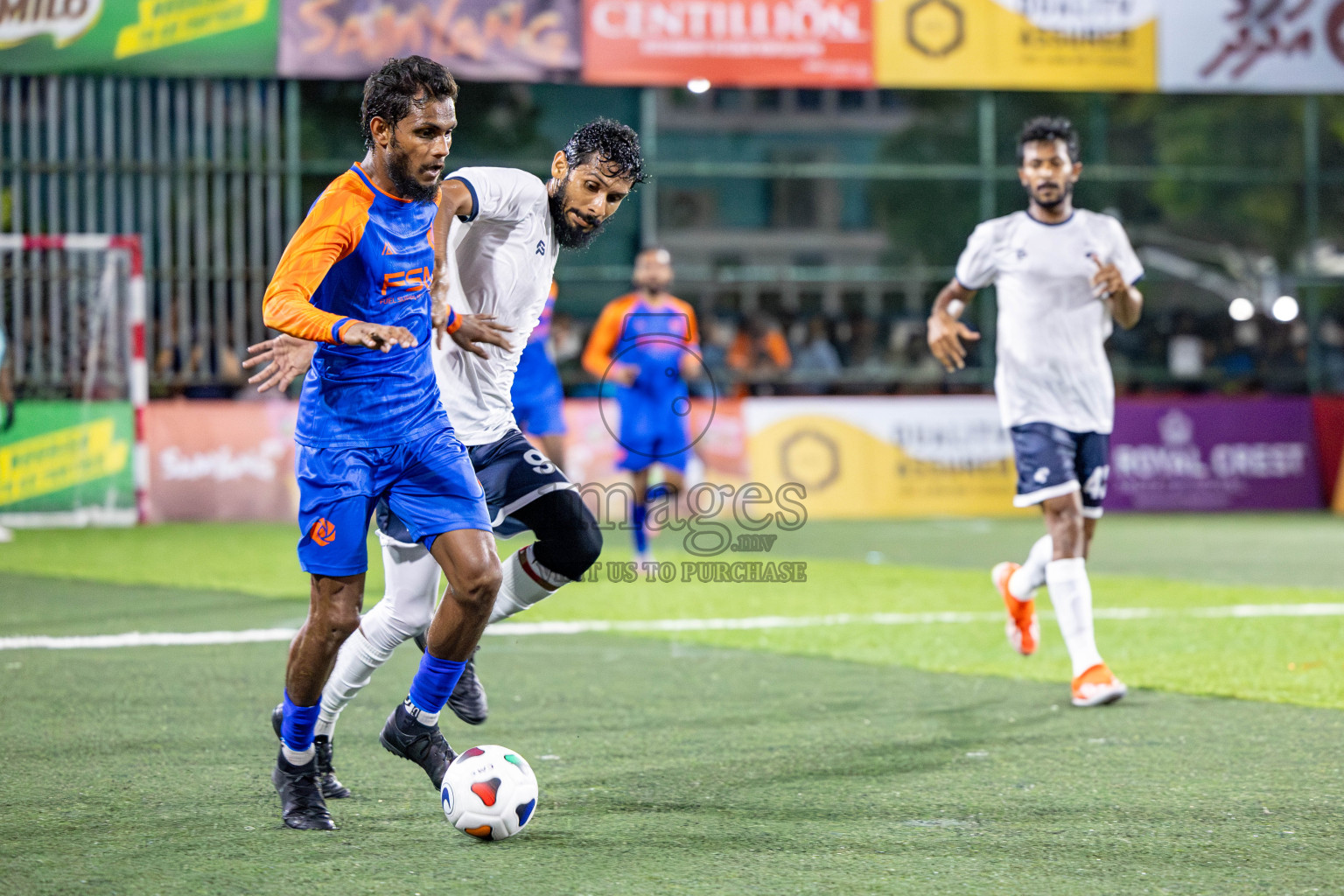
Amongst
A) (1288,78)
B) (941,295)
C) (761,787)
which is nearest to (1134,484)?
(1288,78)

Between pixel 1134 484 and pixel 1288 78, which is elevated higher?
pixel 1288 78

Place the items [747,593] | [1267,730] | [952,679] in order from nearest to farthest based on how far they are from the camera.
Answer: [1267,730]
[952,679]
[747,593]

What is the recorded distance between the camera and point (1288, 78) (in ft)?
62.3

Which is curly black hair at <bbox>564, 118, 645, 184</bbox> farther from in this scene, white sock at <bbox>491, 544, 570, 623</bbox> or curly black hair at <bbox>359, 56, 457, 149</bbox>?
white sock at <bbox>491, 544, 570, 623</bbox>

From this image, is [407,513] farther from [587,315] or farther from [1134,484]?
[587,315]

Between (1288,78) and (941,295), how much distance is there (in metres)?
13.4

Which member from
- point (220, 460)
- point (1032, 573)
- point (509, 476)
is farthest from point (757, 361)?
point (509, 476)

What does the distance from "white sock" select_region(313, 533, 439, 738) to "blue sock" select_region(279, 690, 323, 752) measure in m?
0.23

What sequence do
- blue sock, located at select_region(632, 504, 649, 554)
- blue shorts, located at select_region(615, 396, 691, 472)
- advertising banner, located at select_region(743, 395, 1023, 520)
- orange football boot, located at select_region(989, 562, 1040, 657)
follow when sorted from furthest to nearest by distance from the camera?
advertising banner, located at select_region(743, 395, 1023, 520), blue shorts, located at select_region(615, 396, 691, 472), blue sock, located at select_region(632, 504, 649, 554), orange football boot, located at select_region(989, 562, 1040, 657)

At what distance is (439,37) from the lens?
17.4 meters

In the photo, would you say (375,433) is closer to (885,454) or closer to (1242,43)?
(885,454)

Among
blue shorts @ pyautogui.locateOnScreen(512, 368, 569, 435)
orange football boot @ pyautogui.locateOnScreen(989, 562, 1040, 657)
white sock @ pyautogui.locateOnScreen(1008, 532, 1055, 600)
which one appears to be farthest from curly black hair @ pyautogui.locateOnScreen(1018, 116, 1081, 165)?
blue shorts @ pyautogui.locateOnScreen(512, 368, 569, 435)

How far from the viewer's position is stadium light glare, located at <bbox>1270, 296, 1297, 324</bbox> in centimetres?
2078

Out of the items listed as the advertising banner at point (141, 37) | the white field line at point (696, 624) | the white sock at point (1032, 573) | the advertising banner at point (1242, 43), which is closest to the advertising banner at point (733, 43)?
the advertising banner at point (141, 37)
